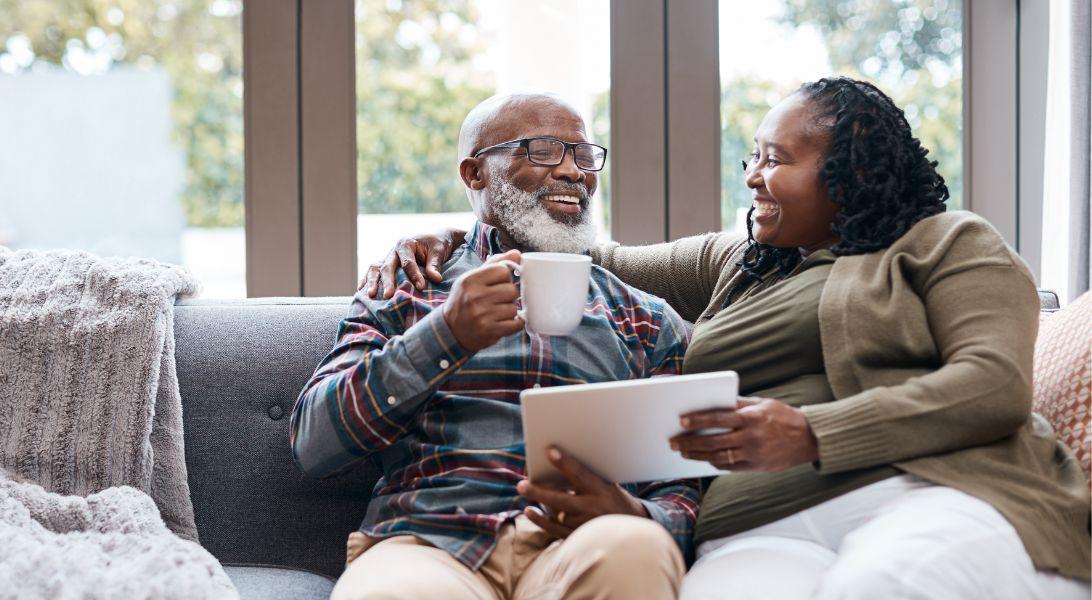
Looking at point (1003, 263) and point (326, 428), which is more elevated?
point (1003, 263)

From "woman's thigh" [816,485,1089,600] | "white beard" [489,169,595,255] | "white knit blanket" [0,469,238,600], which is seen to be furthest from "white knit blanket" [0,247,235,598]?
"woman's thigh" [816,485,1089,600]

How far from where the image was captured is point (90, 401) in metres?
1.69

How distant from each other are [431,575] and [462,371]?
0.40 metres

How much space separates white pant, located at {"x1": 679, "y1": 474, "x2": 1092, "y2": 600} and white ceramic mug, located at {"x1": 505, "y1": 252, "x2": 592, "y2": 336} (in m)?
0.40

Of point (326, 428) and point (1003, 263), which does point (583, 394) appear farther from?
point (1003, 263)

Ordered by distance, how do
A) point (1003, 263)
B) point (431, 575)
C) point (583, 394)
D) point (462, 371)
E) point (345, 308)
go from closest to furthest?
point (583, 394), point (431, 575), point (1003, 263), point (462, 371), point (345, 308)

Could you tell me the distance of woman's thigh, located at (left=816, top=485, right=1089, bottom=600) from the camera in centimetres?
118

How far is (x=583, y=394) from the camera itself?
120cm

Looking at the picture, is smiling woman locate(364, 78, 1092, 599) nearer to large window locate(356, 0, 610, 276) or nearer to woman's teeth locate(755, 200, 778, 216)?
woman's teeth locate(755, 200, 778, 216)

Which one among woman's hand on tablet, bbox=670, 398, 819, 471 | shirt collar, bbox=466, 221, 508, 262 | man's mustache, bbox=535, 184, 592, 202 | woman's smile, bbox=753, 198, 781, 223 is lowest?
woman's hand on tablet, bbox=670, 398, 819, 471

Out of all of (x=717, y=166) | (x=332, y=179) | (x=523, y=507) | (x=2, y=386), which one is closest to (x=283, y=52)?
(x=332, y=179)

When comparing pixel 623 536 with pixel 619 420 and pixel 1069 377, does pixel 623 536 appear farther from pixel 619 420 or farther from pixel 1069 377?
pixel 1069 377

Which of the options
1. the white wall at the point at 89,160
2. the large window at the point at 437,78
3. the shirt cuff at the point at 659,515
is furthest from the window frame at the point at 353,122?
the shirt cuff at the point at 659,515

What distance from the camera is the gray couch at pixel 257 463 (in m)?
1.74
